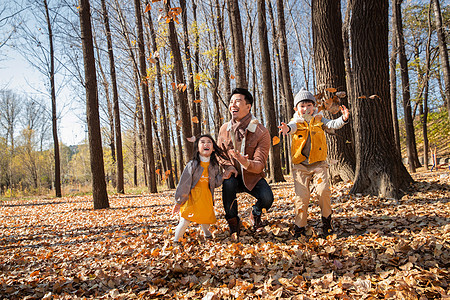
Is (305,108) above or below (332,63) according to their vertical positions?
below

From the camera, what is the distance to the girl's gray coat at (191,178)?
3.43 meters

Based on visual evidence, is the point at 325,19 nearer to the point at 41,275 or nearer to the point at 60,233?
the point at 41,275

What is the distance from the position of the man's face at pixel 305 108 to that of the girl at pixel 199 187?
1202 mm

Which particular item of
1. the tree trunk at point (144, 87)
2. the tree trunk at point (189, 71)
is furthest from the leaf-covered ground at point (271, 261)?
the tree trunk at point (144, 87)

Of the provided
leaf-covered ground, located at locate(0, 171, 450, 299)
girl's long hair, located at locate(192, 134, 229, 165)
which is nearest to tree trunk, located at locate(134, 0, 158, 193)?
leaf-covered ground, located at locate(0, 171, 450, 299)

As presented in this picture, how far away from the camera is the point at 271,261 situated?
272 cm

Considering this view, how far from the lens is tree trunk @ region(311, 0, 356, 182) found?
219 inches

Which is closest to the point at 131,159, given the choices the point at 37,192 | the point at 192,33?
the point at 37,192

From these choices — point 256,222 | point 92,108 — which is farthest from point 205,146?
point 92,108

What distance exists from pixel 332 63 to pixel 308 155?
338 cm

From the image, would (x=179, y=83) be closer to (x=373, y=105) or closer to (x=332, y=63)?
(x=332, y=63)

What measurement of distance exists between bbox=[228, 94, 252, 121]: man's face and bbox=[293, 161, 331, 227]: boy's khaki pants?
1.03m

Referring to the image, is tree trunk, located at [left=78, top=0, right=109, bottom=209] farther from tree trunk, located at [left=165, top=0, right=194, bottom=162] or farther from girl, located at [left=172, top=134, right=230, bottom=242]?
girl, located at [left=172, top=134, right=230, bottom=242]

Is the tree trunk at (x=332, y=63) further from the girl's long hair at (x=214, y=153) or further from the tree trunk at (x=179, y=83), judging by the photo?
the tree trunk at (x=179, y=83)
